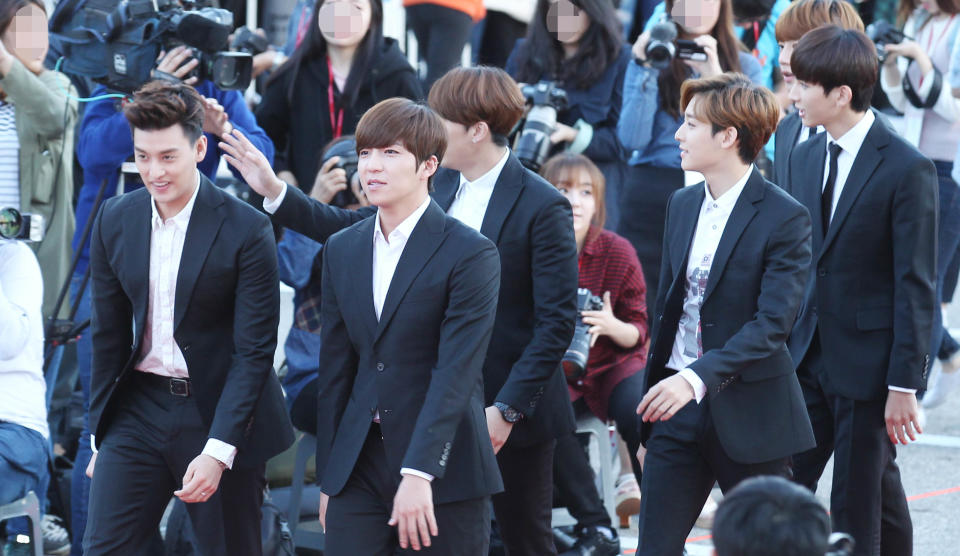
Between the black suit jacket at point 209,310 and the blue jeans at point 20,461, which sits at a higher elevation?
the black suit jacket at point 209,310

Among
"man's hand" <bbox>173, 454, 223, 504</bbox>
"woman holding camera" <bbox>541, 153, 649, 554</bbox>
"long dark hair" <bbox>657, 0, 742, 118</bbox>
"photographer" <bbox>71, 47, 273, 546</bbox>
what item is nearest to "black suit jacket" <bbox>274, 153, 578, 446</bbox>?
"man's hand" <bbox>173, 454, 223, 504</bbox>

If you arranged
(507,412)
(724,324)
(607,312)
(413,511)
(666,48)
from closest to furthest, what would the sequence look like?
(413,511)
(724,324)
(507,412)
(607,312)
(666,48)

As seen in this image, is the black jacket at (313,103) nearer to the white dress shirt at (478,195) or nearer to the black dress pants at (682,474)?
the white dress shirt at (478,195)

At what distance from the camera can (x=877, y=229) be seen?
13.9 feet

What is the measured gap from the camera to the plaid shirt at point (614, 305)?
224 inches

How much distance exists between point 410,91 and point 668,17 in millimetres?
1225

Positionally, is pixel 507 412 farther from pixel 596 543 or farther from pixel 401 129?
pixel 596 543

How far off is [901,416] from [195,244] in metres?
2.17

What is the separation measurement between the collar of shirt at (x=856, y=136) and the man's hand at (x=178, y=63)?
2.33m

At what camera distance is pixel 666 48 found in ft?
19.5

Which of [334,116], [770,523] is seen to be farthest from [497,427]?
[334,116]

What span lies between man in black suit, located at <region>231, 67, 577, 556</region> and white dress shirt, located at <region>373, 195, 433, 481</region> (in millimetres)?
609

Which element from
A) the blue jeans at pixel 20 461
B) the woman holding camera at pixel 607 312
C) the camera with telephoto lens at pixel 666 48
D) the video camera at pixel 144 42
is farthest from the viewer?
the camera with telephoto lens at pixel 666 48

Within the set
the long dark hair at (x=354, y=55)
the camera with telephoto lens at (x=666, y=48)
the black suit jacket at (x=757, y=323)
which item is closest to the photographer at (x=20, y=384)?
the long dark hair at (x=354, y=55)
